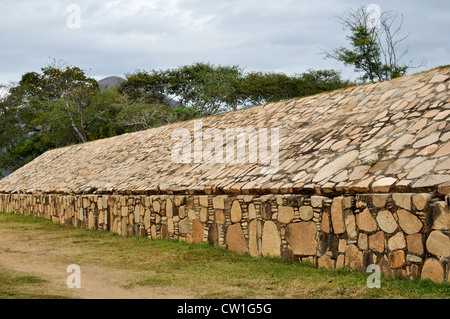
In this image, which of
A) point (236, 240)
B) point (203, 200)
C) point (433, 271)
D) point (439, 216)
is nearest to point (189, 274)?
point (236, 240)

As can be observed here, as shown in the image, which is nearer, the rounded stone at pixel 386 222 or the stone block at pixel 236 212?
the rounded stone at pixel 386 222

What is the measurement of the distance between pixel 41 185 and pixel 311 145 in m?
11.9

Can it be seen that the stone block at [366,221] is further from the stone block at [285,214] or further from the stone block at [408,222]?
the stone block at [285,214]

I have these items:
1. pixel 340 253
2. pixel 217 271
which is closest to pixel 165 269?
pixel 217 271

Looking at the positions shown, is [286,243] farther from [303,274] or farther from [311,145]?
[311,145]

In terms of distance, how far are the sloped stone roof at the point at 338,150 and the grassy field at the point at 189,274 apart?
3.49 ft

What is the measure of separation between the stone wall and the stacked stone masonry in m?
0.01

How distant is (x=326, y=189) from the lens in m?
6.78

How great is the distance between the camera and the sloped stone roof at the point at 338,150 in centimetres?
638

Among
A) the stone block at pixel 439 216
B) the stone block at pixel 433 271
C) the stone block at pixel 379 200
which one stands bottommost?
the stone block at pixel 433 271

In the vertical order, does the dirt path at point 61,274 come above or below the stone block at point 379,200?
below

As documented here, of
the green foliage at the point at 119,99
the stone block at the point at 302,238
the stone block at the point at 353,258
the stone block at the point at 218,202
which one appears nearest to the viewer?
the stone block at the point at 353,258

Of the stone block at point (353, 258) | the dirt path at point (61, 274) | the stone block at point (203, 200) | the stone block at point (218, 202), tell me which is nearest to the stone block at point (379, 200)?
the stone block at point (353, 258)

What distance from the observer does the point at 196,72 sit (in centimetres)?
3650
